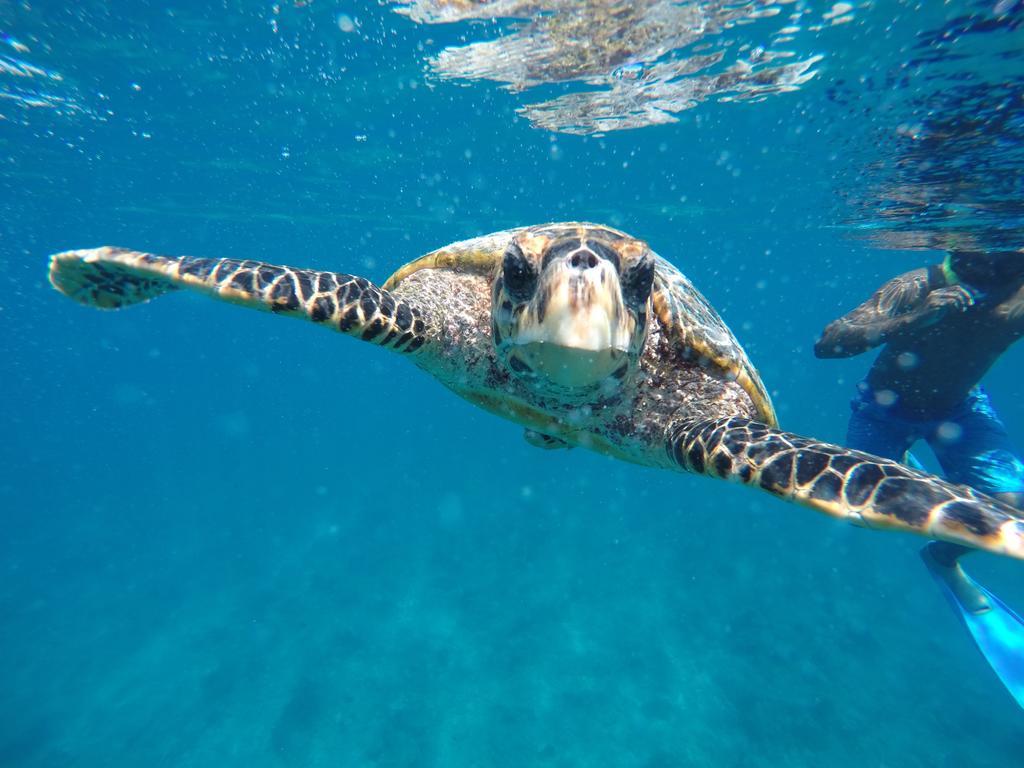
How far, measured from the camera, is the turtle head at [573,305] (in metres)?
2.55

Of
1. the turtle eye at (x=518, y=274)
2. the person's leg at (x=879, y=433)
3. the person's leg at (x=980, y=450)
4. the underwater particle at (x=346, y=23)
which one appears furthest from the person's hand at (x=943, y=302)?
the underwater particle at (x=346, y=23)

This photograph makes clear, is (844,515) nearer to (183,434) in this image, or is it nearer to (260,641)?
(260,641)

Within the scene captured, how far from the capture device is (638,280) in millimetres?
2934

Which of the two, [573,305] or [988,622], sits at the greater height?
[573,305]

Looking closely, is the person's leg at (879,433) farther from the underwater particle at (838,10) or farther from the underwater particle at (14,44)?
the underwater particle at (14,44)

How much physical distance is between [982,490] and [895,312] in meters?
2.64

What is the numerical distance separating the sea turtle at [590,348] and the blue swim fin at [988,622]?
6224 millimetres

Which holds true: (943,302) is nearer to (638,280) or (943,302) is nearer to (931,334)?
(931,334)

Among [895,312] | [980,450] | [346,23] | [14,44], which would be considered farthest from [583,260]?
[14,44]

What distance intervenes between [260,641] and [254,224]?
24952 millimetres

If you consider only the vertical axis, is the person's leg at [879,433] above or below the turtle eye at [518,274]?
below

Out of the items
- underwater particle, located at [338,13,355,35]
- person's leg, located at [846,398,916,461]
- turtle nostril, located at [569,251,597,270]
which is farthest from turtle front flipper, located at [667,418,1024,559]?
underwater particle, located at [338,13,355,35]

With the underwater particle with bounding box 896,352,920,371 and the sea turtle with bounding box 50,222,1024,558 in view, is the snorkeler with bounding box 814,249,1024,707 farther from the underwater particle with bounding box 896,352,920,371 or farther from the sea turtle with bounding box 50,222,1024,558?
the sea turtle with bounding box 50,222,1024,558

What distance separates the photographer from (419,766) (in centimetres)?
915
